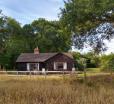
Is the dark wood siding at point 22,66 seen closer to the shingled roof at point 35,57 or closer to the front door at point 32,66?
the front door at point 32,66

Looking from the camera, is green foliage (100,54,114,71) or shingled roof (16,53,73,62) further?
shingled roof (16,53,73,62)

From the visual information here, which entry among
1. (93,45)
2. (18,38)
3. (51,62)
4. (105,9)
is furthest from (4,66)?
(105,9)

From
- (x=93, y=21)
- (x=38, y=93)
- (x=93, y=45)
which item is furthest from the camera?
(x=93, y=45)

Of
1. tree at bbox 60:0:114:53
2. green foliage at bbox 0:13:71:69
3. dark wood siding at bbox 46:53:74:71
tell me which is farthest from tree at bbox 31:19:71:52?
tree at bbox 60:0:114:53

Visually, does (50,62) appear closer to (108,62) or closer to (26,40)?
(108,62)

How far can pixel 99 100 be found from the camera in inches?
460

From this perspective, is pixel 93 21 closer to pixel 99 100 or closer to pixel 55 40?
pixel 99 100

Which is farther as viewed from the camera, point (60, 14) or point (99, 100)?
point (60, 14)

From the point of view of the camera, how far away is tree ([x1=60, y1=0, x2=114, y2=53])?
81.0 feet

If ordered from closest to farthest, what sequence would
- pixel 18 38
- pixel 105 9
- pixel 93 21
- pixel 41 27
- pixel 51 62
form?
pixel 105 9, pixel 93 21, pixel 51 62, pixel 18 38, pixel 41 27

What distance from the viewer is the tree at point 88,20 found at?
972 inches

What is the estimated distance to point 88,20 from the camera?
26516 millimetres

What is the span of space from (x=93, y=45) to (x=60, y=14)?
12.1 feet

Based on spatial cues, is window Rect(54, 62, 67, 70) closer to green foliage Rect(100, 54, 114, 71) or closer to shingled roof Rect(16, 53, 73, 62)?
shingled roof Rect(16, 53, 73, 62)
